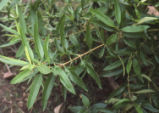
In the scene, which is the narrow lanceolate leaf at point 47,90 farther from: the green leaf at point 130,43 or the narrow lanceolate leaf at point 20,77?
the green leaf at point 130,43

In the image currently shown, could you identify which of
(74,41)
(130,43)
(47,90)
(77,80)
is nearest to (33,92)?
(47,90)

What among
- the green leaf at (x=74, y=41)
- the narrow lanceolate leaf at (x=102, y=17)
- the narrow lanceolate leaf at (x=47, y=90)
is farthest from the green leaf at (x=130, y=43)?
the narrow lanceolate leaf at (x=47, y=90)

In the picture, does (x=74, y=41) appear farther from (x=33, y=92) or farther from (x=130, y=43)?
(x=33, y=92)

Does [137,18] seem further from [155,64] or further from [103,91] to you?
[103,91]

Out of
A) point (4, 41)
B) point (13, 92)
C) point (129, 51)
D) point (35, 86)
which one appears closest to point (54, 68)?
point (35, 86)

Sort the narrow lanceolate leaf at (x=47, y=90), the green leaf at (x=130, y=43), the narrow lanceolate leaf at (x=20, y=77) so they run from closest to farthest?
1. the narrow lanceolate leaf at (x=20, y=77)
2. the narrow lanceolate leaf at (x=47, y=90)
3. the green leaf at (x=130, y=43)

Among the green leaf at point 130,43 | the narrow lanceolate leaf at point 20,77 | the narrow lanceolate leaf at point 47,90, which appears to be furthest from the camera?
the green leaf at point 130,43

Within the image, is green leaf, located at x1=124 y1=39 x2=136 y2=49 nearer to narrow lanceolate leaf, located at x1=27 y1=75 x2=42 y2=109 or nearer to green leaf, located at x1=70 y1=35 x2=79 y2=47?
green leaf, located at x1=70 y1=35 x2=79 y2=47

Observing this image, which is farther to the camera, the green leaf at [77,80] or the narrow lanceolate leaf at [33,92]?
the green leaf at [77,80]

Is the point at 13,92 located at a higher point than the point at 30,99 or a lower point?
lower

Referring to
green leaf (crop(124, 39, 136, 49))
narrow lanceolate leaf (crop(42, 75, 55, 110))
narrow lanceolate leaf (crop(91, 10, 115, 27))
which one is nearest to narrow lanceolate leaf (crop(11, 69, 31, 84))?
narrow lanceolate leaf (crop(42, 75, 55, 110))

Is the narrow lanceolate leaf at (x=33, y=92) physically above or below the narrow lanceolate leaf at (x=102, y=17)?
below
